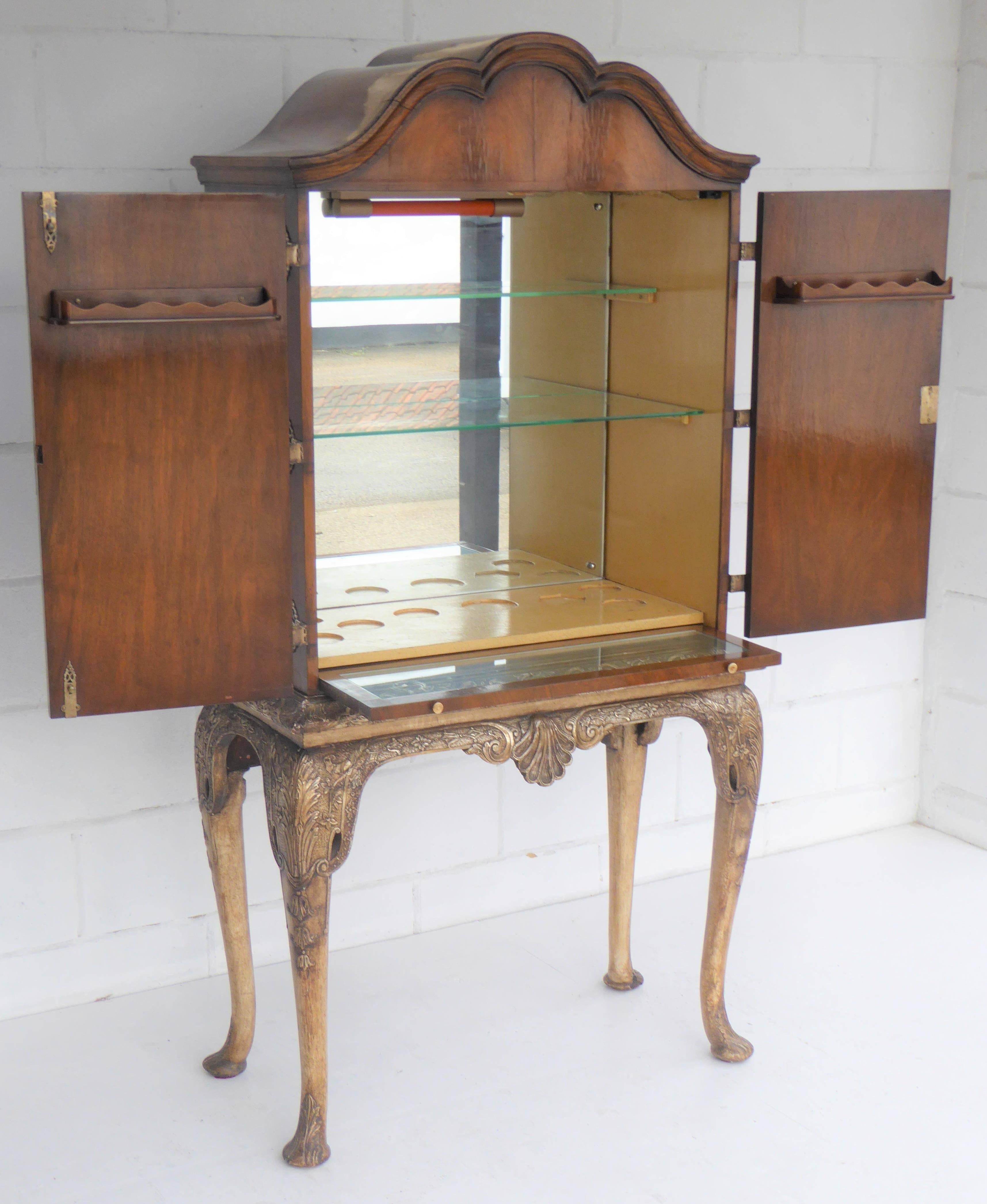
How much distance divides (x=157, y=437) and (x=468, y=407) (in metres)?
0.60

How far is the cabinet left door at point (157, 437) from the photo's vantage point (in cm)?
167

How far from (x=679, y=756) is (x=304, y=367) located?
1.58m

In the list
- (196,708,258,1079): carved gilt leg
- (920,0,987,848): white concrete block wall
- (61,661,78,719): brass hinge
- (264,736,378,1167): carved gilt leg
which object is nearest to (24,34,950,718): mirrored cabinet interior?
(61,661,78,719): brass hinge

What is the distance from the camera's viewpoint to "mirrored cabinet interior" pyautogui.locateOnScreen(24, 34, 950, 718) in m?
1.73

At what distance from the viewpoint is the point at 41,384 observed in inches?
65.6

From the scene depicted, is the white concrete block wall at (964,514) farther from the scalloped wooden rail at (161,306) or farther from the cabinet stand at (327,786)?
the scalloped wooden rail at (161,306)

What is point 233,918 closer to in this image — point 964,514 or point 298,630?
point 298,630

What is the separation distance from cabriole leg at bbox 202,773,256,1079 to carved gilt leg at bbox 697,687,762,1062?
747 millimetres

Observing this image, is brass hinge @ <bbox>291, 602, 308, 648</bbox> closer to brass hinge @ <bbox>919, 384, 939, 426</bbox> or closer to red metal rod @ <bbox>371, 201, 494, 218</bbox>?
red metal rod @ <bbox>371, 201, 494, 218</bbox>

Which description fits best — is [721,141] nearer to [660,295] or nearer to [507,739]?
[660,295]

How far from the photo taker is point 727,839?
90.1 inches

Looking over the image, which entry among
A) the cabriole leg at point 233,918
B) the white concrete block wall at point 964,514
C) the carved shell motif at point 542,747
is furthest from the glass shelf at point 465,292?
the white concrete block wall at point 964,514

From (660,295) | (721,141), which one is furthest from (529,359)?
(721,141)

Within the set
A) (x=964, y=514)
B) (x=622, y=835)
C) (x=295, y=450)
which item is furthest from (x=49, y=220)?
(x=964, y=514)
